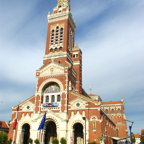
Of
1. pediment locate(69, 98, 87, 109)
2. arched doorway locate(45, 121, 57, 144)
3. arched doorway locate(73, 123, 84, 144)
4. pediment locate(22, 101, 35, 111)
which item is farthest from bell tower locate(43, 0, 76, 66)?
arched doorway locate(73, 123, 84, 144)

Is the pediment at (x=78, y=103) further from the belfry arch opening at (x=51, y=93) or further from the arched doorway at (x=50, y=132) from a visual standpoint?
the arched doorway at (x=50, y=132)

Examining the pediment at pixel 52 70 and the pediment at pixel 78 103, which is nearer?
the pediment at pixel 78 103

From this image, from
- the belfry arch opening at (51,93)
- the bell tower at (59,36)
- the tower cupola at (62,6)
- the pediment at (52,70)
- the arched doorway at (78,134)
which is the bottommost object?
the arched doorway at (78,134)

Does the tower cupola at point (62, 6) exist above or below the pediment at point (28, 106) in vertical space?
above

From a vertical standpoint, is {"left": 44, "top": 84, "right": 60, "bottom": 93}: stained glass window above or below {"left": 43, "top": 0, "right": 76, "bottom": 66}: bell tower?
below

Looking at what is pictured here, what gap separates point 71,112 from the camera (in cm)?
4162

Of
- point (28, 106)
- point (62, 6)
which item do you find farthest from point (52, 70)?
point (62, 6)

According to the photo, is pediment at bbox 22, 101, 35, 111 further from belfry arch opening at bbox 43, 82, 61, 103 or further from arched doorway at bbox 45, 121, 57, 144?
arched doorway at bbox 45, 121, 57, 144

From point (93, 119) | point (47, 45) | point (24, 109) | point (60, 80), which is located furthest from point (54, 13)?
point (93, 119)

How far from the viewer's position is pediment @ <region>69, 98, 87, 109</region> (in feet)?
136

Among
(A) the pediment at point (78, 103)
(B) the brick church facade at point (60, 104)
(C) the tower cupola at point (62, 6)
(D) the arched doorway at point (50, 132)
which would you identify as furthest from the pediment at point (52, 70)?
(C) the tower cupola at point (62, 6)

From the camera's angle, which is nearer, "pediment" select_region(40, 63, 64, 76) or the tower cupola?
"pediment" select_region(40, 63, 64, 76)

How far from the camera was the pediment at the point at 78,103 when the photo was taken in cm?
4153

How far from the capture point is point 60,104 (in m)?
42.6
